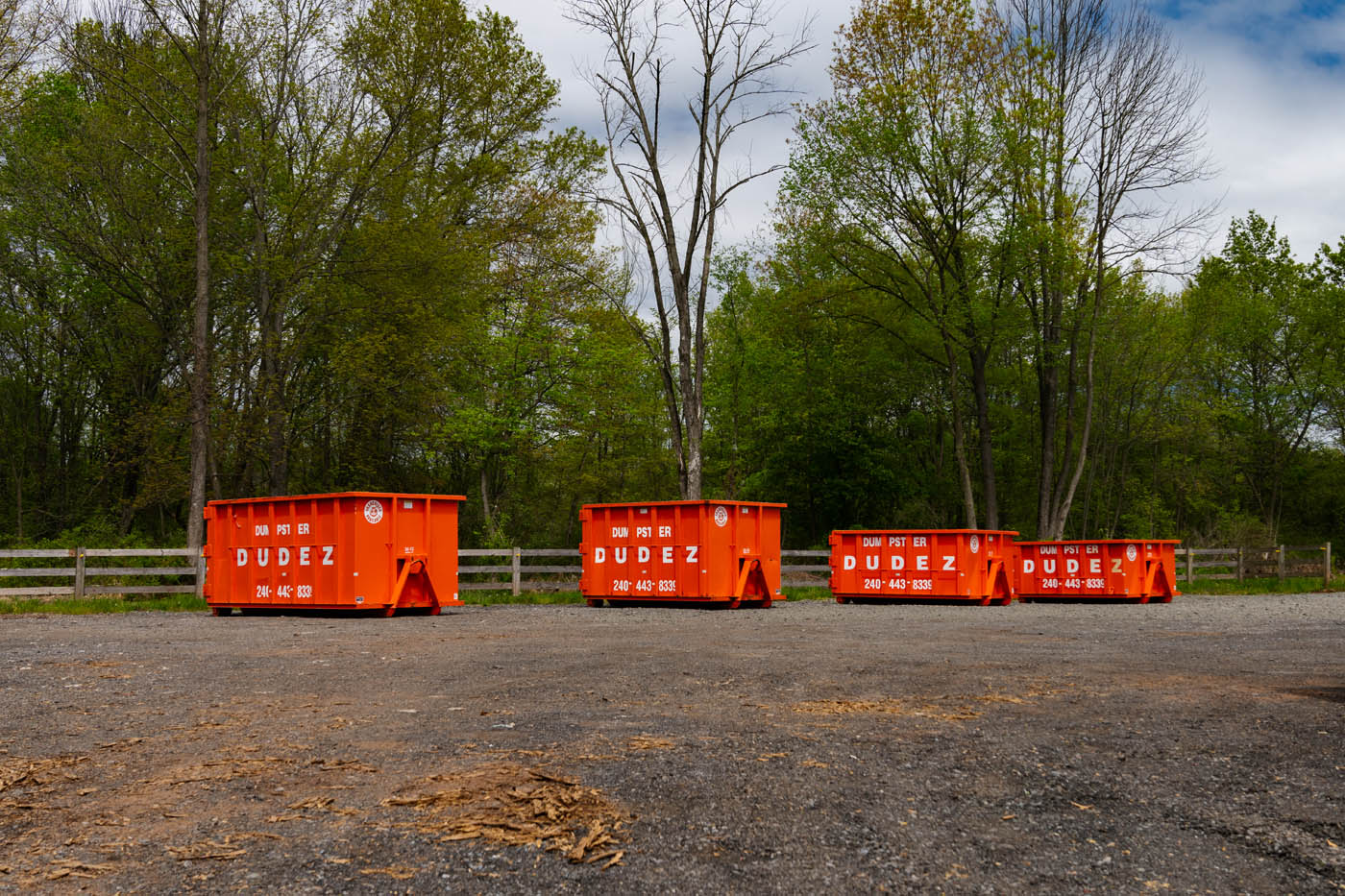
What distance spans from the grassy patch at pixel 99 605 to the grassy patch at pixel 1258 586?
78.6ft

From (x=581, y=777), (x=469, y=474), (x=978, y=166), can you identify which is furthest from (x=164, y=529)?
(x=581, y=777)

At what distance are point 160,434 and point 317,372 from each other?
4.34 m

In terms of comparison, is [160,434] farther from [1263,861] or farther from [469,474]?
[1263,861]

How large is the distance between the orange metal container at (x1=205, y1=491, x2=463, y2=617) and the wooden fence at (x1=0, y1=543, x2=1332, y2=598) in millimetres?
2903

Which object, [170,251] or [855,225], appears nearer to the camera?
[170,251]

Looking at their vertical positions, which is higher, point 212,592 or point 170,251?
point 170,251

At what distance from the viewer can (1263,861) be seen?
3932 millimetres

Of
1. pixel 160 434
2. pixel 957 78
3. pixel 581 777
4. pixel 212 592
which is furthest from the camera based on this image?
pixel 957 78

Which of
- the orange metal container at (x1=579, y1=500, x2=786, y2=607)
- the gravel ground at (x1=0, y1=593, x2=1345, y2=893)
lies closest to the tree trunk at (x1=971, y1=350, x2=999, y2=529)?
the orange metal container at (x1=579, y1=500, x2=786, y2=607)

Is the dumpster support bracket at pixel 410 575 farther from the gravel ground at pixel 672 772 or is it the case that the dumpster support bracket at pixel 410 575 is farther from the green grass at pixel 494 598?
the gravel ground at pixel 672 772

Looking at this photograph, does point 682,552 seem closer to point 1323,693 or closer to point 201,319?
point 201,319

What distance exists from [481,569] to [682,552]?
484cm

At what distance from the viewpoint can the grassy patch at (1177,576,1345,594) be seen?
1078 inches

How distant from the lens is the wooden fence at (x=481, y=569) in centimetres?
1917
